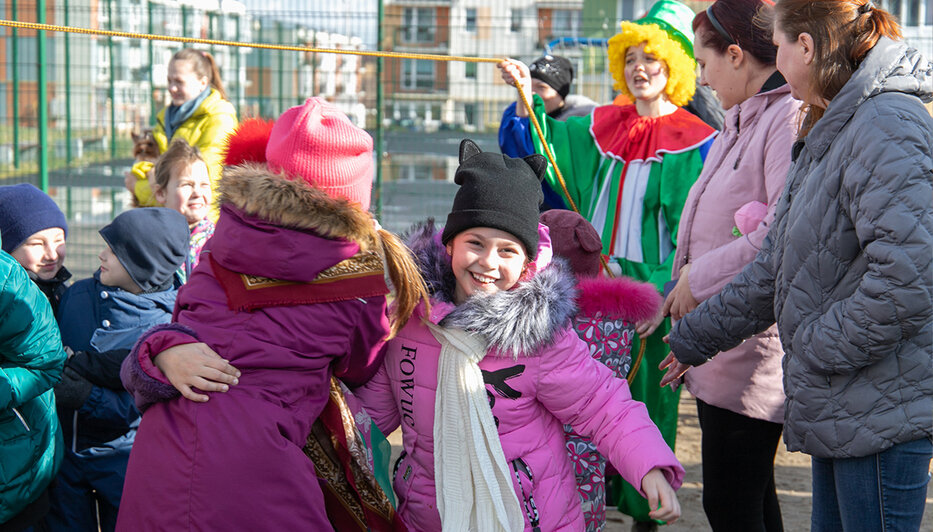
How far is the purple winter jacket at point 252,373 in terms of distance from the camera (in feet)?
6.42

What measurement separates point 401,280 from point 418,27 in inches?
197

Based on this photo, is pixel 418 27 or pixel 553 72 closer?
pixel 553 72

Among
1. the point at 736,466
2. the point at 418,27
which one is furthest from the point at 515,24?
the point at 736,466

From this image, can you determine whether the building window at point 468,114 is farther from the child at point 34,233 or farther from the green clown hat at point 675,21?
the child at point 34,233

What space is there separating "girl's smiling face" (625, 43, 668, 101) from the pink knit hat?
1891 mm

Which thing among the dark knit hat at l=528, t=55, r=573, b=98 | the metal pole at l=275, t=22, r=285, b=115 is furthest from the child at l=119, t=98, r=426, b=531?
the metal pole at l=275, t=22, r=285, b=115

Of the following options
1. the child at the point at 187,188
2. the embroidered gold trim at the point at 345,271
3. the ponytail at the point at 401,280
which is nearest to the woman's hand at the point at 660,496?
the ponytail at the point at 401,280

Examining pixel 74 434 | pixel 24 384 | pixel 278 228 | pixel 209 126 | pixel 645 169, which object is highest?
Answer: pixel 209 126

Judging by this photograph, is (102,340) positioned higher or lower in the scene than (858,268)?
lower

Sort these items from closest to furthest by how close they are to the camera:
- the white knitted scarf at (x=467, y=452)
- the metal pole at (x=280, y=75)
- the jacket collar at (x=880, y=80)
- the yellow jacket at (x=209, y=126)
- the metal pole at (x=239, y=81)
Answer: the jacket collar at (x=880, y=80), the white knitted scarf at (x=467, y=452), the yellow jacket at (x=209, y=126), the metal pole at (x=280, y=75), the metal pole at (x=239, y=81)

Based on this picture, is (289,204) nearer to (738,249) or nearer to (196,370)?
(196,370)

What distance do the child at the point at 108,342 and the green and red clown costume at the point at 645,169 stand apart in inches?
62.3

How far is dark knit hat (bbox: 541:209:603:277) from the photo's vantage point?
2883 millimetres

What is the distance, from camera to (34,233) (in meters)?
3.13
